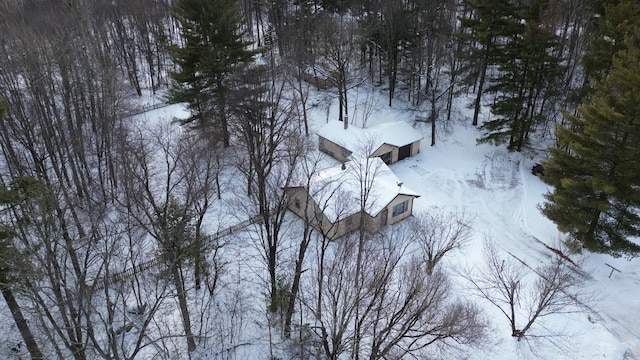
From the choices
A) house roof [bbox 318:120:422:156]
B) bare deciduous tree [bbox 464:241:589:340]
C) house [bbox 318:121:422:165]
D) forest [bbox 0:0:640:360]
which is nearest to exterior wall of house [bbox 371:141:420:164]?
house [bbox 318:121:422:165]

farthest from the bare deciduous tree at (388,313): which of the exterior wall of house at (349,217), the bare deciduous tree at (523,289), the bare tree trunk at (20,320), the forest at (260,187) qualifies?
the bare tree trunk at (20,320)

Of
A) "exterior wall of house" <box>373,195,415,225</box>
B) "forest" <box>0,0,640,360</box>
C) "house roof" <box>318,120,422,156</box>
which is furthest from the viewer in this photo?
"house roof" <box>318,120,422,156</box>

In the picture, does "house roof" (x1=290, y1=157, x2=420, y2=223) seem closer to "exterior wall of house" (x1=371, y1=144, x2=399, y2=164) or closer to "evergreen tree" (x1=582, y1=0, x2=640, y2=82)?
"exterior wall of house" (x1=371, y1=144, x2=399, y2=164)

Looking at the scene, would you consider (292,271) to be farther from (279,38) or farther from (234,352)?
(279,38)

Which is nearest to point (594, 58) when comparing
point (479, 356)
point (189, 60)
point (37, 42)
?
point (479, 356)

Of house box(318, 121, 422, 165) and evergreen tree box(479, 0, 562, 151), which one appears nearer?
evergreen tree box(479, 0, 562, 151)

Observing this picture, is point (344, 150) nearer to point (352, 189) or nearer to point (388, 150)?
point (388, 150)
